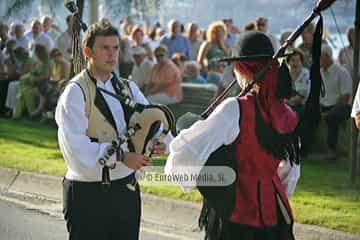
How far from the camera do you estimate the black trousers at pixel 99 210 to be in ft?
15.1

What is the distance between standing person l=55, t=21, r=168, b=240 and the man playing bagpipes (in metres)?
0.44

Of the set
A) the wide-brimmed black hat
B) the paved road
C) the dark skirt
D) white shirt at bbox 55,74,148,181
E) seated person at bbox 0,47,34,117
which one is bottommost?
the paved road

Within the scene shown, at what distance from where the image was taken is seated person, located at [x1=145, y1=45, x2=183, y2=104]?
13.0m

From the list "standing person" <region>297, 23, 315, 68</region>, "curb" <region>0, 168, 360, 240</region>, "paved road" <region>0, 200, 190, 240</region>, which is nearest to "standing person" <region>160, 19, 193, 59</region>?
"standing person" <region>297, 23, 315, 68</region>

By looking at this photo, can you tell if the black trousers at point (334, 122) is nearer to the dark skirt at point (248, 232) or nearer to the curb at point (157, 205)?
the curb at point (157, 205)

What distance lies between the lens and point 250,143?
417 centimetres

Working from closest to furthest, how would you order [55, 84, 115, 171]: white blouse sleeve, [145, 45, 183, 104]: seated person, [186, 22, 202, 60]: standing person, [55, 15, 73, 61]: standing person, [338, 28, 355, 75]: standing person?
[55, 84, 115, 171]: white blouse sleeve
[338, 28, 355, 75]: standing person
[145, 45, 183, 104]: seated person
[186, 22, 202, 60]: standing person
[55, 15, 73, 61]: standing person

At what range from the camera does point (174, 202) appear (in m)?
8.21

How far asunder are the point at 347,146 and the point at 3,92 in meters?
7.83

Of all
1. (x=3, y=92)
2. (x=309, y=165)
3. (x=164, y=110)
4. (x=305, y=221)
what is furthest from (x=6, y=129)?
(x=164, y=110)

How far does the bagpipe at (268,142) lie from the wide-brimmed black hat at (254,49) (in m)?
0.06

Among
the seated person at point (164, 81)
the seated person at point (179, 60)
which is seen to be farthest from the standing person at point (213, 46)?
the seated person at point (164, 81)

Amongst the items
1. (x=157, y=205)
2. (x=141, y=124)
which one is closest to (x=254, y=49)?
(x=141, y=124)

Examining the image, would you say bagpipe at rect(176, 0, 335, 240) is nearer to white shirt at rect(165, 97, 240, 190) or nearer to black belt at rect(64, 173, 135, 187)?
white shirt at rect(165, 97, 240, 190)
